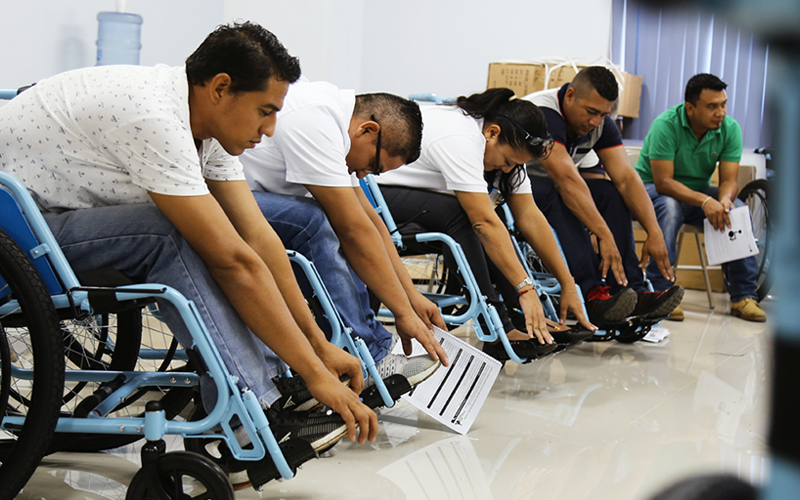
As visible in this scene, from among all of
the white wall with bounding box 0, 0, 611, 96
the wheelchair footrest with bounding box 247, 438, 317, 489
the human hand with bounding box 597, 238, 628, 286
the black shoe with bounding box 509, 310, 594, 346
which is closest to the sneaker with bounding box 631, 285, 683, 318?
the human hand with bounding box 597, 238, 628, 286

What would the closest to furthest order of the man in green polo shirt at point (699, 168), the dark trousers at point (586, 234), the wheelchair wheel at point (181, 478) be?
the wheelchair wheel at point (181, 478) < the dark trousers at point (586, 234) < the man in green polo shirt at point (699, 168)

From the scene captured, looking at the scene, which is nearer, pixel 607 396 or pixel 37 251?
pixel 37 251

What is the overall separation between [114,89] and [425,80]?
4.67 metres

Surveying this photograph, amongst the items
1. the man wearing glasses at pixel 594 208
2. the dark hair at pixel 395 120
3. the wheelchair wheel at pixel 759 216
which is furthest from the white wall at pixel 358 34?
the wheelchair wheel at pixel 759 216

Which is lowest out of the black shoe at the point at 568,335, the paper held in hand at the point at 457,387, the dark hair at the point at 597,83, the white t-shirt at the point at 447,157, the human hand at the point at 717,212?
the paper held in hand at the point at 457,387

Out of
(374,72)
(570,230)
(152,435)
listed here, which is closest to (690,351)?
(570,230)

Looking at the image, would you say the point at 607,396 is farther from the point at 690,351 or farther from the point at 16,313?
the point at 16,313

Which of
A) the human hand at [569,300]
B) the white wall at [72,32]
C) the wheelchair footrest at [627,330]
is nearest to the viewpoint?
the human hand at [569,300]

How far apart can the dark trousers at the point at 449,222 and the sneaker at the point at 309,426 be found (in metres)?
0.92

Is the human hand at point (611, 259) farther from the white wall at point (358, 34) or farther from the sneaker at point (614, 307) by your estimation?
the white wall at point (358, 34)

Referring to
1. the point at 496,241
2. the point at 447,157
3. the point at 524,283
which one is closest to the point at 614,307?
the point at 524,283

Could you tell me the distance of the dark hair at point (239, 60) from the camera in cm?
118

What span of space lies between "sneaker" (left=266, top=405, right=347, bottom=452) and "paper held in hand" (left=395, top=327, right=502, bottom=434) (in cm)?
43

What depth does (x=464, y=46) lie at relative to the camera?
18.0ft
